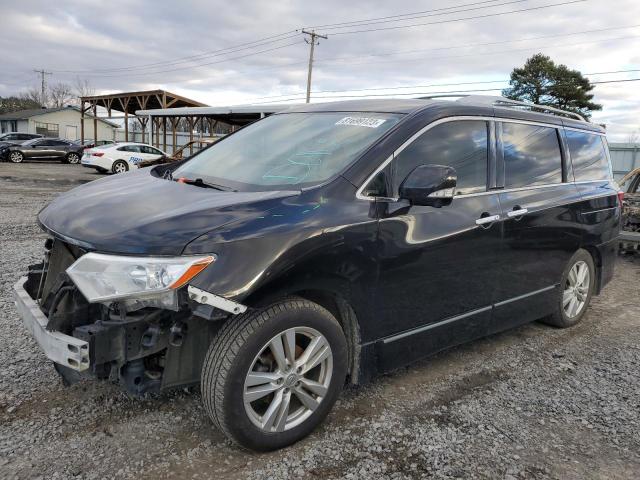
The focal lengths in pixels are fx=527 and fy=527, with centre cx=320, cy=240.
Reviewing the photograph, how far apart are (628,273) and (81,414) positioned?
24.0 ft

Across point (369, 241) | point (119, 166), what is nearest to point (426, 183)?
point (369, 241)

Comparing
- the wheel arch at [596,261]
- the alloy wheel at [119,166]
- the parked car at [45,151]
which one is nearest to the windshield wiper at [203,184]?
the wheel arch at [596,261]

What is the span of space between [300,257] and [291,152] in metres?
1.02

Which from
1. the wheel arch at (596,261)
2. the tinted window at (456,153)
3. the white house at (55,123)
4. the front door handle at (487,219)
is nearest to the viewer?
the tinted window at (456,153)

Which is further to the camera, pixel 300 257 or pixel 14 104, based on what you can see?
pixel 14 104

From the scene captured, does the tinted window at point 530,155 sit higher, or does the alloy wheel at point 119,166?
the tinted window at point 530,155

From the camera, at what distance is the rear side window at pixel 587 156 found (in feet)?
15.5

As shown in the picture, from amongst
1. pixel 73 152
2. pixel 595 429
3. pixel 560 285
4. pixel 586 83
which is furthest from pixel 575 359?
pixel 586 83

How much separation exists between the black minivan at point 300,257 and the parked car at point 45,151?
2945cm

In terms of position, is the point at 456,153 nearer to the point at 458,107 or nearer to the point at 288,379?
the point at 458,107

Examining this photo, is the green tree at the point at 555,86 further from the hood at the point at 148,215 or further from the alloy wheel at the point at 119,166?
the hood at the point at 148,215

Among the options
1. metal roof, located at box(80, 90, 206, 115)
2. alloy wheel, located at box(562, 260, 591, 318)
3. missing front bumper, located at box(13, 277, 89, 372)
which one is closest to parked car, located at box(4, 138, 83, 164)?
metal roof, located at box(80, 90, 206, 115)

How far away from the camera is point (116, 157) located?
949 inches

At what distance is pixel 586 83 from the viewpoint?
3631 cm
